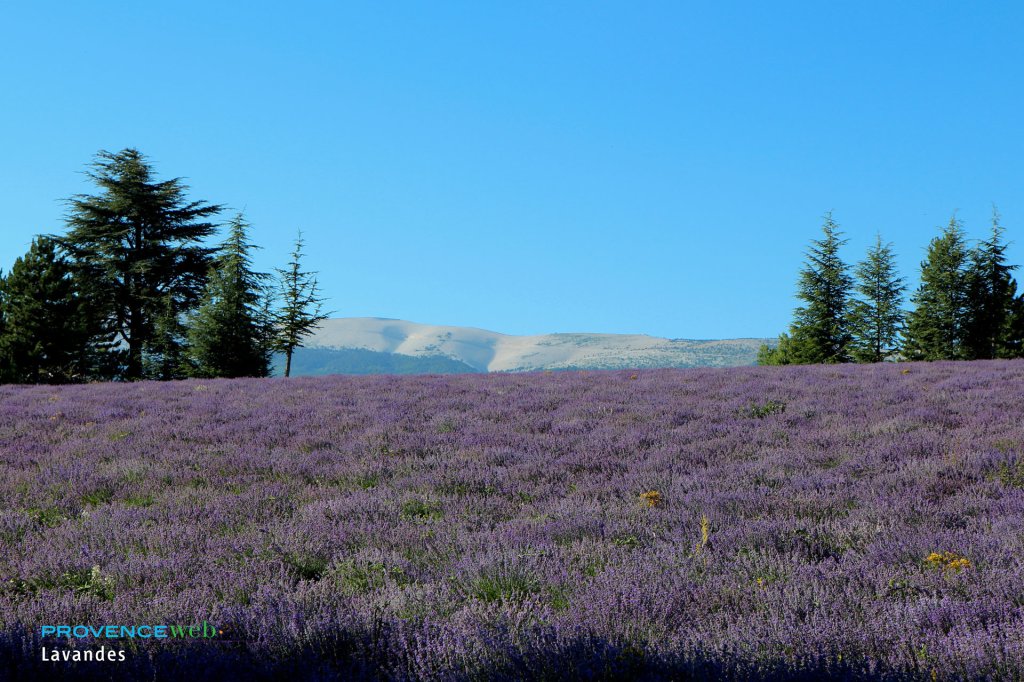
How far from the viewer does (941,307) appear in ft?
149

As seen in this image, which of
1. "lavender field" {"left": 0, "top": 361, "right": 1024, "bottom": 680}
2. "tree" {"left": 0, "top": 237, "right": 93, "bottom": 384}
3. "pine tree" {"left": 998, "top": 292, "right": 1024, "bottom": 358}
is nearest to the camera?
"lavender field" {"left": 0, "top": 361, "right": 1024, "bottom": 680}

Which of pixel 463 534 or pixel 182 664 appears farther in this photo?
pixel 463 534

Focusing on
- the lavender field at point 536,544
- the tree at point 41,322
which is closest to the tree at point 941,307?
the lavender field at point 536,544

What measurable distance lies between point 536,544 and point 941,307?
50460mm

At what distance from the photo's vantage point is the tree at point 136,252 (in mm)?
39875

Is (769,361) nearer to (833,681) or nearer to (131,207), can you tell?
(131,207)

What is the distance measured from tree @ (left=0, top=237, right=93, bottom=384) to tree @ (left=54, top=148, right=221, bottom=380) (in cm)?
542

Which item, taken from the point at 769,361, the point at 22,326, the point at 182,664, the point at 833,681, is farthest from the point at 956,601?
the point at 769,361

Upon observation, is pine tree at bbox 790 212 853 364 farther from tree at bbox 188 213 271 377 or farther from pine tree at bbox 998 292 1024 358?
tree at bbox 188 213 271 377

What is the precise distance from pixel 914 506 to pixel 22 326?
38244 millimetres

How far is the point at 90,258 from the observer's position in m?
40.3

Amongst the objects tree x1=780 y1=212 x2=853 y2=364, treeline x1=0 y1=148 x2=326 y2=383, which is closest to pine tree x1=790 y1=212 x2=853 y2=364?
tree x1=780 y1=212 x2=853 y2=364

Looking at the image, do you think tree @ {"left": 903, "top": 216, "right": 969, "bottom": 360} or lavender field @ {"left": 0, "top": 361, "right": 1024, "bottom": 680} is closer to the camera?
lavender field @ {"left": 0, "top": 361, "right": 1024, "bottom": 680}

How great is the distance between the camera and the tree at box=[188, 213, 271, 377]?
38531 millimetres
